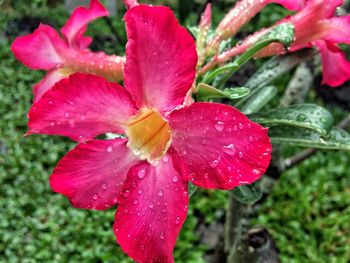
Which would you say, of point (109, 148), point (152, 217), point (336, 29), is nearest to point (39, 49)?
point (109, 148)

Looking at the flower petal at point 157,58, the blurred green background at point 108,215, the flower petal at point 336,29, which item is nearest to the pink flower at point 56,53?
the flower petal at point 157,58

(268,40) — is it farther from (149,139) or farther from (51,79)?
(51,79)

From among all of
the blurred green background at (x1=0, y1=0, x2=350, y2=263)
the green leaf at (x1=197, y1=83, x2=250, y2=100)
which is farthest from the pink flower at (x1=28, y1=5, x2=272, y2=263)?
the blurred green background at (x1=0, y1=0, x2=350, y2=263)

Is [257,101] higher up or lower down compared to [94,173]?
lower down

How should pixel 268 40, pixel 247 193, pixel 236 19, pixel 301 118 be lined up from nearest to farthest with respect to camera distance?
1. pixel 268 40
2. pixel 236 19
3. pixel 301 118
4. pixel 247 193

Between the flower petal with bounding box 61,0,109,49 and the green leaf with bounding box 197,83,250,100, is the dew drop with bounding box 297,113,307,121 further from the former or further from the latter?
the flower petal with bounding box 61,0,109,49
